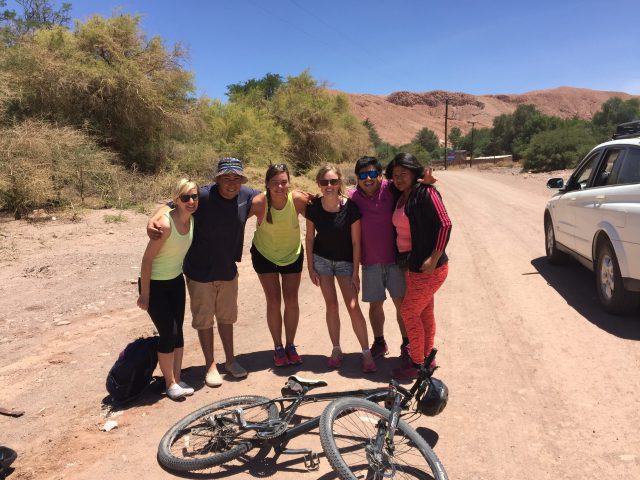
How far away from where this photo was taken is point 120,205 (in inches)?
500

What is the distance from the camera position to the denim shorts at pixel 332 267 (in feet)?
14.3

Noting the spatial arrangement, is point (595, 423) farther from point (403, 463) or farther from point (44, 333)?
point (44, 333)

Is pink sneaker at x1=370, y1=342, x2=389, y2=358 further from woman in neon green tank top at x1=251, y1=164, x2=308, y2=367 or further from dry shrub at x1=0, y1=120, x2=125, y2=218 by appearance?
dry shrub at x1=0, y1=120, x2=125, y2=218

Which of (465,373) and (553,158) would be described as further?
(553,158)

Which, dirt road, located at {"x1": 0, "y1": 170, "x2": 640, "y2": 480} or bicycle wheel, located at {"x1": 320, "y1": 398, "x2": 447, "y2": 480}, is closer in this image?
bicycle wheel, located at {"x1": 320, "y1": 398, "x2": 447, "y2": 480}

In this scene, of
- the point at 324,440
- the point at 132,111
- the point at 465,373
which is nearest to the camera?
the point at 324,440

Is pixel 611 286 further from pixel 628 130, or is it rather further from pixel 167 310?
pixel 167 310

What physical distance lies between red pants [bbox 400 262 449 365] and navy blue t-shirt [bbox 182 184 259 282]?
59.8 inches

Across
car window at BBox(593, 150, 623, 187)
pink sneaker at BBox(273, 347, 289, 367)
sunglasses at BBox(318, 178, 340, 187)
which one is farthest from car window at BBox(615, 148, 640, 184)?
pink sneaker at BBox(273, 347, 289, 367)

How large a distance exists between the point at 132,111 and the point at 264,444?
15.8m

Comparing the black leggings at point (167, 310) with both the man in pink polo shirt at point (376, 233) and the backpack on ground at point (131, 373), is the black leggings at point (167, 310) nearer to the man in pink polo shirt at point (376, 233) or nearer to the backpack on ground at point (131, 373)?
the backpack on ground at point (131, 373)

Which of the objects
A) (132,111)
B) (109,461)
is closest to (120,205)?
(132,111)

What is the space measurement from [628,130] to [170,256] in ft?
20.3

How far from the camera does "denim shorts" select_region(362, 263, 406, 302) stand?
14.3 feet
